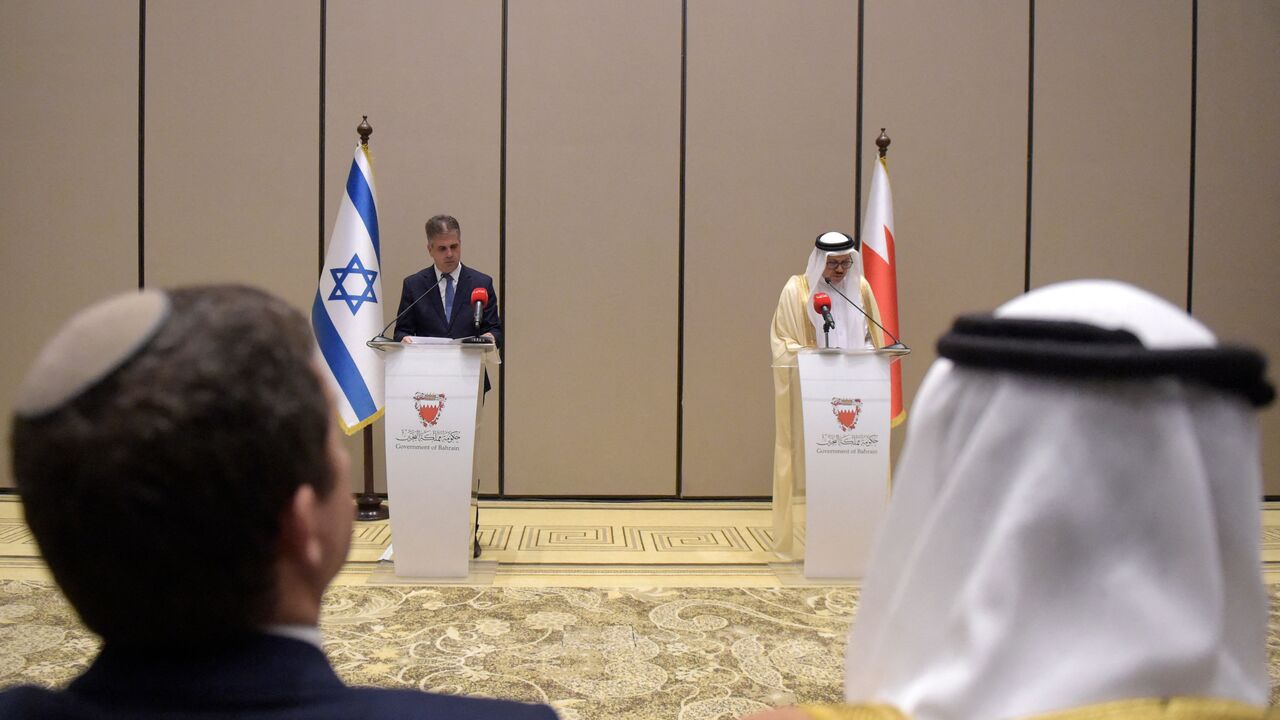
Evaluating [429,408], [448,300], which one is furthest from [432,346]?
[448,300]

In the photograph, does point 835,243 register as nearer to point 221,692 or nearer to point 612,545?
point 612,545

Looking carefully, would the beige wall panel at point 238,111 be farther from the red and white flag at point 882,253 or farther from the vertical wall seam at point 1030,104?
the vertical wall seam at point 1030,104

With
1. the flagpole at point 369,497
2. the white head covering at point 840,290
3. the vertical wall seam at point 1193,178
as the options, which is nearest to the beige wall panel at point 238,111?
the flagpole at point 369,497

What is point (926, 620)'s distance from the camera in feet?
2.06

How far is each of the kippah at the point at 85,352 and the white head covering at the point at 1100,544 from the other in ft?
1.75

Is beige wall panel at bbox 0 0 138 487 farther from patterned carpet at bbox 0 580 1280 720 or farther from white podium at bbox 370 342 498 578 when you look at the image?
white podium at bbox 370 342 498 578

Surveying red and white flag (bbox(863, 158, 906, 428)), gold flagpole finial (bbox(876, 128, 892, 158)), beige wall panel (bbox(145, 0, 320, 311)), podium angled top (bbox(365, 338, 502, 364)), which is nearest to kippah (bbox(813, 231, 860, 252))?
red and white flag (bbox(863, 158, 906, 428))

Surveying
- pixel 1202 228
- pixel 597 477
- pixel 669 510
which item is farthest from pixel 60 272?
pixel 1202 228

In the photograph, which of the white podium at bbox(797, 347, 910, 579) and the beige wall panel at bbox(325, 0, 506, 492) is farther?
the beige wall panel at bbox(325, 0, 506, 492)

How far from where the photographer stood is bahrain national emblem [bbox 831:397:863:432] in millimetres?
3523

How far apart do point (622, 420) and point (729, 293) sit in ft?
3.27

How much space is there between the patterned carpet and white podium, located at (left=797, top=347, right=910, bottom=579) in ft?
0.98

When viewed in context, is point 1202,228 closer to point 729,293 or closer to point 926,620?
point 729,293

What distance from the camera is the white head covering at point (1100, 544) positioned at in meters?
0.54
